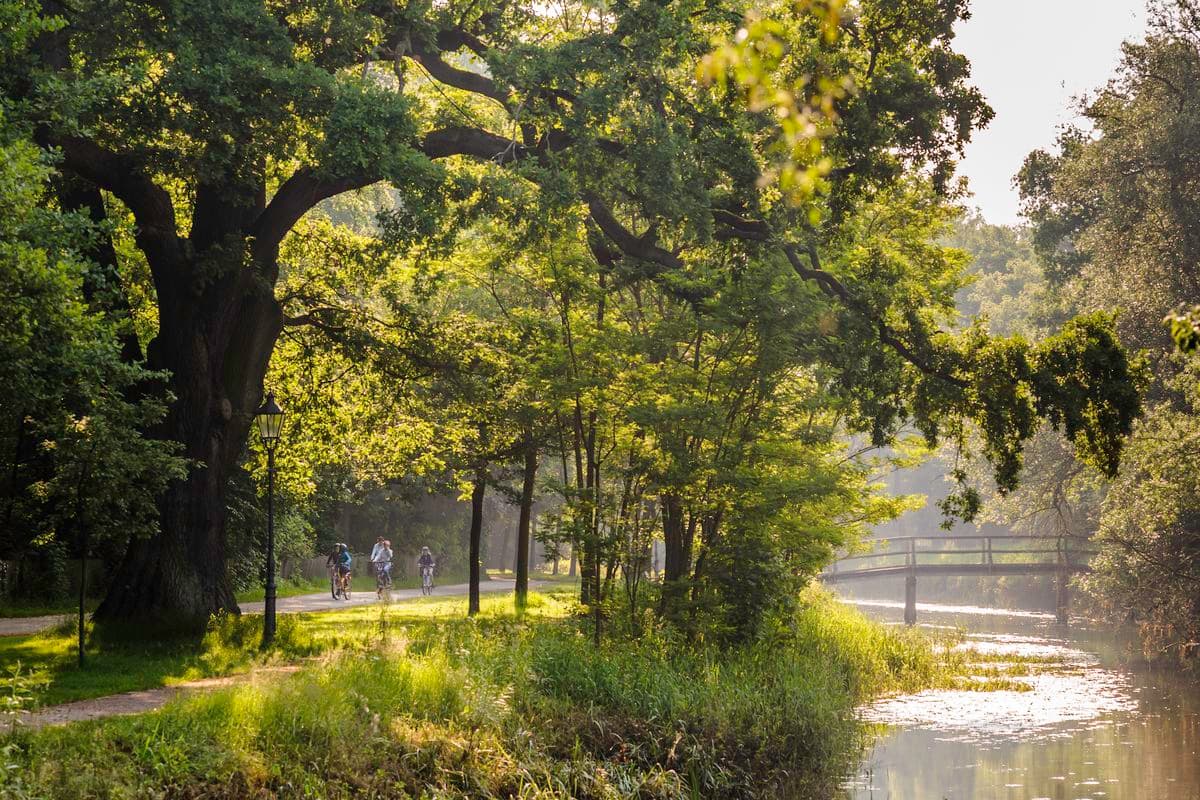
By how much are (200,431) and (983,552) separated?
33.7m

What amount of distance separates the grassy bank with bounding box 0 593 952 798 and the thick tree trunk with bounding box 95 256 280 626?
0.84 metres

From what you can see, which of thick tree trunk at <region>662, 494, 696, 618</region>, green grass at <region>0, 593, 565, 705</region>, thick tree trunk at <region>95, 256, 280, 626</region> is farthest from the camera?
thick tree trunk at <region>662, 494, 696, 618</region>

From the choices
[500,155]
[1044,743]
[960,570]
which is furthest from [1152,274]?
[960,570]

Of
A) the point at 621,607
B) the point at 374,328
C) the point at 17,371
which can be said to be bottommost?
the point at 621,607

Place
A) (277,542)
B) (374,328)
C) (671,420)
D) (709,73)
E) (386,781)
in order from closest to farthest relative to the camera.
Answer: (709,73)
(386,781)
(671,420)
(374,328)
(277,542)

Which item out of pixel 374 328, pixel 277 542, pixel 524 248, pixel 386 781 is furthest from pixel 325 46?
pixel 277 542

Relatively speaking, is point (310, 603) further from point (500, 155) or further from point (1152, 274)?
point (1152, 274)

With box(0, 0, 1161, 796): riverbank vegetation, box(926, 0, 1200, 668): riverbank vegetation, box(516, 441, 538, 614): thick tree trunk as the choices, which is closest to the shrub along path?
box(0, 0, 1161, 796): riverbank vegetation

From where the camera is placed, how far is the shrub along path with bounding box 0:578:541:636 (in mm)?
19672

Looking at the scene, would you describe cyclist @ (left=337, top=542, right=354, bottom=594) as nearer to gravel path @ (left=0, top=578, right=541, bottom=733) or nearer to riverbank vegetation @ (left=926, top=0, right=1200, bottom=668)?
gravel path @ (left=0, top=578, right=541, bottom=733)

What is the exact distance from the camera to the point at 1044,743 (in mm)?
16734

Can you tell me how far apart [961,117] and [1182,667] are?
16.2 meters

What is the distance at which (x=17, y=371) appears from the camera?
36.5 ft

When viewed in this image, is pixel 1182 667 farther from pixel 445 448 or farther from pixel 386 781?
pixel 386 781
